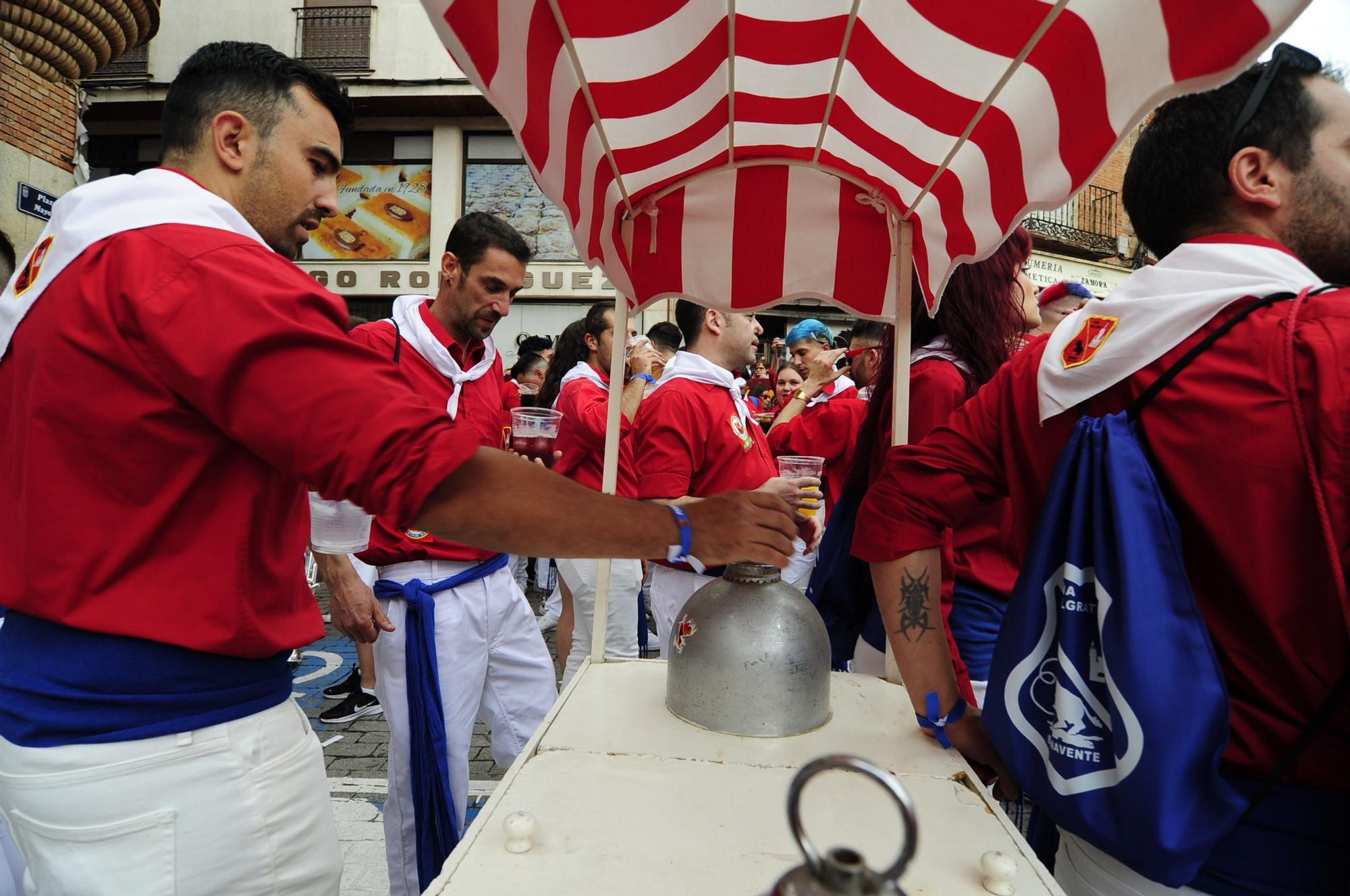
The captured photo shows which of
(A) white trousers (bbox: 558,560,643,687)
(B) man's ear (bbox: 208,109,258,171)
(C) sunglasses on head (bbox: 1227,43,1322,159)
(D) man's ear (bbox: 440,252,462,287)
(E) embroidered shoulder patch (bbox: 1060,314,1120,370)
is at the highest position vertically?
(C) sunglasses on head (bbox: 1227,43,1322,159)

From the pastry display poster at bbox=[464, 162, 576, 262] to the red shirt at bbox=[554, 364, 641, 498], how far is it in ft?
45.7

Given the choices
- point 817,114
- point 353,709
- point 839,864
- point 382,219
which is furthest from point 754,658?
point 382,219

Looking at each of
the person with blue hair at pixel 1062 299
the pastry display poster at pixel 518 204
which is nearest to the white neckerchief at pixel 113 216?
the person with blue hair at pixel 1062 299

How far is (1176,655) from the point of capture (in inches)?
48.1

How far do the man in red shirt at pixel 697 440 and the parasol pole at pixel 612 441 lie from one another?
3.00 ft

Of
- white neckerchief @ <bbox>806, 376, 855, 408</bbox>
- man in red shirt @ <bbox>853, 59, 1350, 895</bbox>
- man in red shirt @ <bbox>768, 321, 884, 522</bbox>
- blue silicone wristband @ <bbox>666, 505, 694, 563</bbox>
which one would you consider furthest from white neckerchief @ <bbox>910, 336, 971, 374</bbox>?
white neckerchief @ <bbox>806, 376, 855, 408</bbox>

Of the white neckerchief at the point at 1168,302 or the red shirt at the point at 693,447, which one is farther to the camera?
the red shirt at the point at 693,447

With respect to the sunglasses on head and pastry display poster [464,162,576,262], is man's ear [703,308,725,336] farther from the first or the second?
pastry display poster [464,162,576,262]

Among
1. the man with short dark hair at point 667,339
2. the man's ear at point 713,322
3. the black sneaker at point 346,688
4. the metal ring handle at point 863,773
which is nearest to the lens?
the metal ring handle at point 863,773

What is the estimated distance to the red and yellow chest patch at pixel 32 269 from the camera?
1486 mm

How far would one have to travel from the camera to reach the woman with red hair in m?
2.39

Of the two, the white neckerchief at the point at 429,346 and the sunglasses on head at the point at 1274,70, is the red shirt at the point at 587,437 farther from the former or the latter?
the sunglasses on head at the point at 1274,70

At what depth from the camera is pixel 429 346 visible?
3.22m

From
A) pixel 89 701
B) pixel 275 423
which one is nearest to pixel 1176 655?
pixel 275 423
